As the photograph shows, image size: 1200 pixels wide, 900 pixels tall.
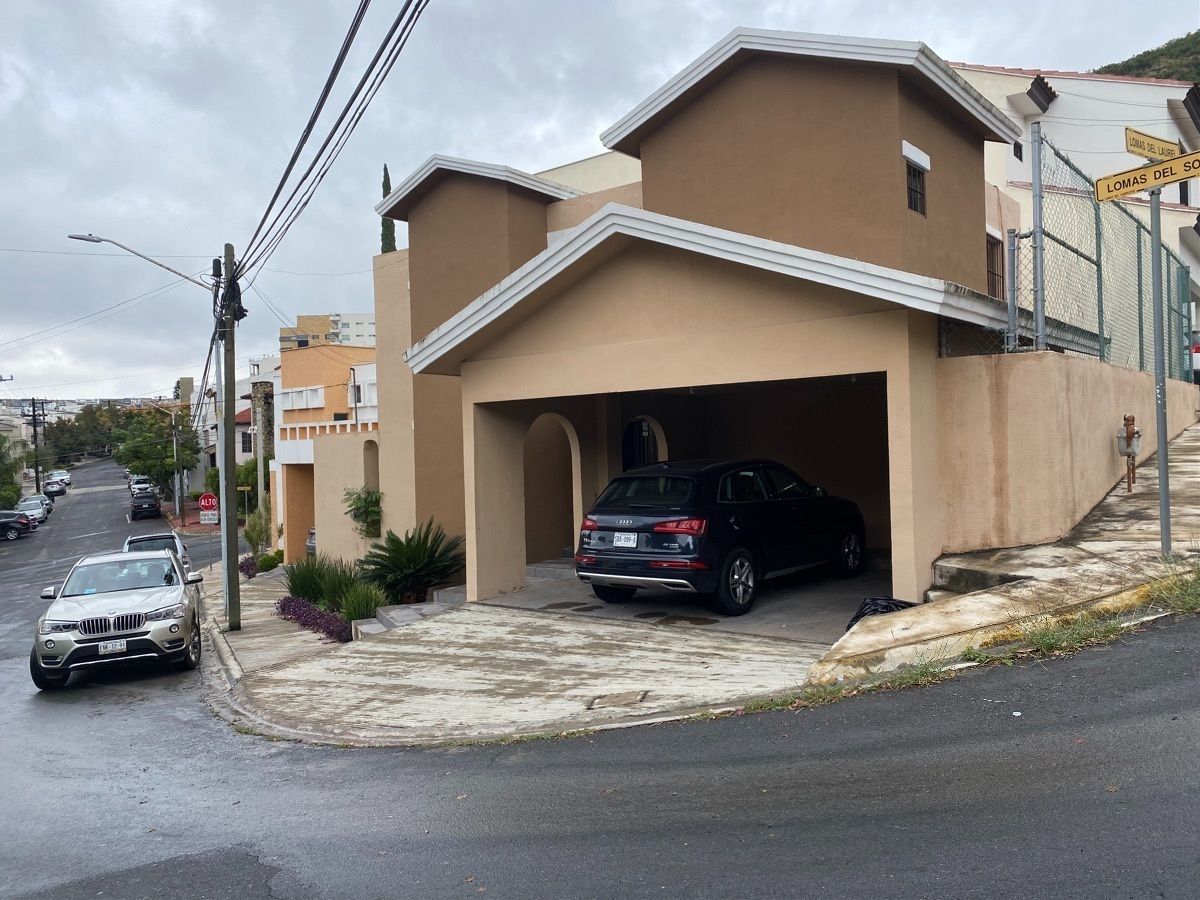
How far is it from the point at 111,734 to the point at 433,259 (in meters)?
9.89

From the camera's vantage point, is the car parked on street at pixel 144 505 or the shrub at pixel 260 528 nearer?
the shrub at pixel 260 528

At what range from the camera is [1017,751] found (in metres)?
5.04

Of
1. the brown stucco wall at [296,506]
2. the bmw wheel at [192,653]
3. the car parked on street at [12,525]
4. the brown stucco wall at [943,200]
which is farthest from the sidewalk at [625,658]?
the car parked on street at [12,525]

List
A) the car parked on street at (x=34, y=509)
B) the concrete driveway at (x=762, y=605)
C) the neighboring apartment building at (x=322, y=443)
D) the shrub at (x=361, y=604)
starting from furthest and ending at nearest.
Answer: the car parked on street at (x=34, y=509) → the neighboring apartment building at (x=322, y=443) → the shrub at (x=361, y=604) → the concrete driveway at (x=762, y=605)

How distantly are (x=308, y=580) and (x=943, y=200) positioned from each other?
12.4 metres

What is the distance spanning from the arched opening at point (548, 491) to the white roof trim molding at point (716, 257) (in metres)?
3.54

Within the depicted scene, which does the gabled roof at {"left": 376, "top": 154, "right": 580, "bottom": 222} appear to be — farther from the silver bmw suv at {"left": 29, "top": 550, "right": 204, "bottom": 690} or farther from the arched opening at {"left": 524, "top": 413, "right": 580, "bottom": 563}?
the silver bmw suv at {"left": 29, "top": 550, "right": 204, "bottom": 690}

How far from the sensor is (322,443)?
21391mm

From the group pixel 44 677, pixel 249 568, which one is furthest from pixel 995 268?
pixel 249 568

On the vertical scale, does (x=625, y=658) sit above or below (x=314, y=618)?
above

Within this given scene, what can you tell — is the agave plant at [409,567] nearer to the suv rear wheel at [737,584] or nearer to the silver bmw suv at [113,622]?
the silver bmw suv at [113,622]

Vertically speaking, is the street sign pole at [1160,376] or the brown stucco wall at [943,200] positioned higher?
the brown stucco wall at [943,200]

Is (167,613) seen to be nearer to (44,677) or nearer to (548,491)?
(44,677)

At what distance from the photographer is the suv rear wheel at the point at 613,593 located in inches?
467
